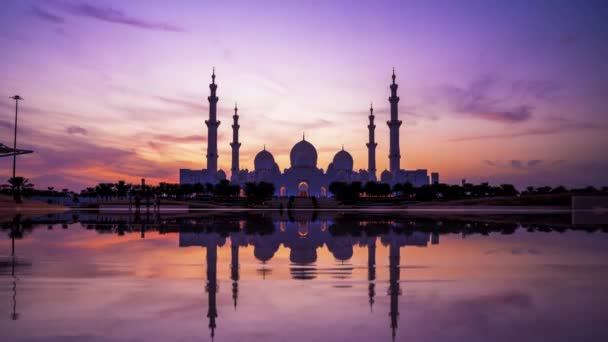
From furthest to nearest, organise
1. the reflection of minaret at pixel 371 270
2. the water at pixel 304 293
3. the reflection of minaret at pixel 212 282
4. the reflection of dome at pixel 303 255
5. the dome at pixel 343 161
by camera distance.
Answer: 1. the dome at pixel 343 161
2. the reflection of dome at pixel 303 255
3. the reflection of minaret at pixel 371 270
4. the reflection of minaret at pixel 212 282
5. the water at pixel 304 293

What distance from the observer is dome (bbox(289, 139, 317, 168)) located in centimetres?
7738

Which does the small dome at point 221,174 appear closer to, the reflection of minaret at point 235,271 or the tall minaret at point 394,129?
the tall minaret at point 394,129

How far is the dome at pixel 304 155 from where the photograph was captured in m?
77.4

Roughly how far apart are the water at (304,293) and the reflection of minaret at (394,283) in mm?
17

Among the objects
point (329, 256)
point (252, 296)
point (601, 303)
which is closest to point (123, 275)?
point (252, 296)

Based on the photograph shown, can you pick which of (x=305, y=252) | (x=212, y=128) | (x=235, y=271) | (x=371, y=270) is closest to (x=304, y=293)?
(x=235, y=271)

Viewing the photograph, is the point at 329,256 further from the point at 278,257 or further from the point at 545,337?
the point at 545,337

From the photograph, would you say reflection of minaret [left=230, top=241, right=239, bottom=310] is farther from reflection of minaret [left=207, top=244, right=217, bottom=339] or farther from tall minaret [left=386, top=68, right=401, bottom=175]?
tall minaret [left=386, top=68, right=401, bottom=175]

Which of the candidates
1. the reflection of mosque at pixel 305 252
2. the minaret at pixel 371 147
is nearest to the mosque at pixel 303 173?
the minaret at pixel 371 147

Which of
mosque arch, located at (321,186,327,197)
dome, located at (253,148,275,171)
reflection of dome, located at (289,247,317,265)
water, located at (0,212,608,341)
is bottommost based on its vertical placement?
water, located at (0,212,608,341)

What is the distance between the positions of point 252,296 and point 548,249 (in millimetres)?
7079

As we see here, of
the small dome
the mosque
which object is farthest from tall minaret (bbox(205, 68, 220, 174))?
the small dome

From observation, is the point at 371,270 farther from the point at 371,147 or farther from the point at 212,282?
the point at 371,147

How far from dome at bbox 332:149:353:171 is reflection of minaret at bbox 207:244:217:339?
70.2 m
